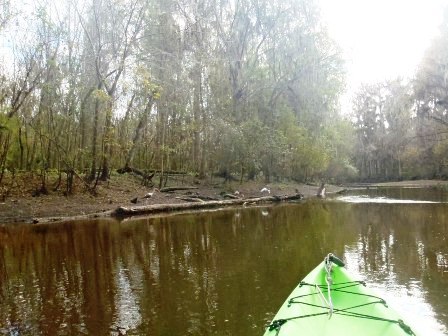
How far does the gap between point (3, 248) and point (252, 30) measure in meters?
25.4

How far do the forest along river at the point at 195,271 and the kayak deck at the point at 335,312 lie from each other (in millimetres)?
310

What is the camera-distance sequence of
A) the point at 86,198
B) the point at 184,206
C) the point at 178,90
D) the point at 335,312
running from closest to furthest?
the point at 335,312
the point at 86,198
the point at 184,206
the point at 178,90

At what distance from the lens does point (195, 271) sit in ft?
30.5

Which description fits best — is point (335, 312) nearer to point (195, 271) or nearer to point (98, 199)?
point (195, 271)

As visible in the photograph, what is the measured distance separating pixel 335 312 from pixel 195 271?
16.3 feet

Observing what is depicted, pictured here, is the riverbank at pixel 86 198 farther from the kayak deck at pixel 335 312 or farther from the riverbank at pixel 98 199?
the kayak deck at pixel 335 312

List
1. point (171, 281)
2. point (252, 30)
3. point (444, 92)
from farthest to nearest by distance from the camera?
1. point (444, 92)
2. point (252, 30)
3. point (171, 281)

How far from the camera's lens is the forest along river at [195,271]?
632 cm

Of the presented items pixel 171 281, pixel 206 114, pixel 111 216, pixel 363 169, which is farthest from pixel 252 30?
pixel 363 169

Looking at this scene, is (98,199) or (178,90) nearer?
(98,199)

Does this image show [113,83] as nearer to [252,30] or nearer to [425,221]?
[252,30]

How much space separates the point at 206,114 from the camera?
3133 centimetres

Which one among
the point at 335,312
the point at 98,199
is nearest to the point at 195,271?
the point at 335,312

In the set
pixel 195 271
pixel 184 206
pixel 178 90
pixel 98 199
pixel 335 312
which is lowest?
pixel 195 271
